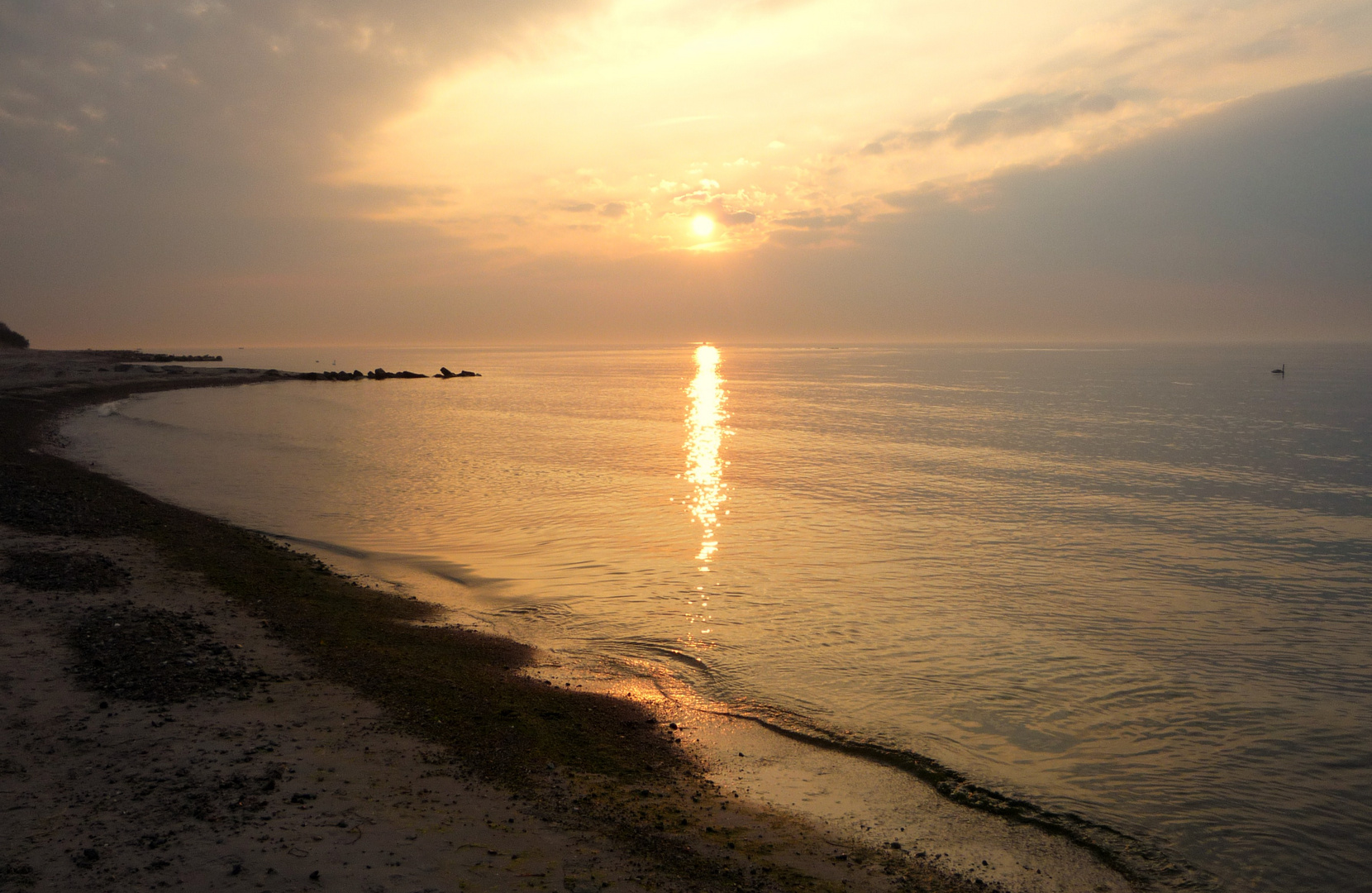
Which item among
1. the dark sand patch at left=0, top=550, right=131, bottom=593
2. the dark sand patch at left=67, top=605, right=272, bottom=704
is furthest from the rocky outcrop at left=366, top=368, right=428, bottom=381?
the dark sand patch at left=67, top=605, right=272, bottom=704

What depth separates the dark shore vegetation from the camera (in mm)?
8492

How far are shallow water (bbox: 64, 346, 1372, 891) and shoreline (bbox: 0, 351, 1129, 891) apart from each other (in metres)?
2.37

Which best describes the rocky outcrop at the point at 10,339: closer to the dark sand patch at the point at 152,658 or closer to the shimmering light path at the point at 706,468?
the shimmering light path at the point at 706,468

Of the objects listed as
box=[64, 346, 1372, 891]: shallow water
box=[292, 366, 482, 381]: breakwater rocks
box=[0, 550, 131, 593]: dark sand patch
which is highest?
box=[292, 366, 482, 381]: breakwater rocks

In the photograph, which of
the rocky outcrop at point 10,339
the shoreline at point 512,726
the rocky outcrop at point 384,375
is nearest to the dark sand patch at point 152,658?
the shoreline at point 512,726

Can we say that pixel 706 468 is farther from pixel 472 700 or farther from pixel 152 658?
pixel 152 658

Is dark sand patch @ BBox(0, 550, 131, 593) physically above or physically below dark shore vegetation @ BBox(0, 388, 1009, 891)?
above

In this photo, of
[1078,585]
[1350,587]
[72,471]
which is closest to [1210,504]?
[1350,587]

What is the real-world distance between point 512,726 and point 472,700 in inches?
46.3

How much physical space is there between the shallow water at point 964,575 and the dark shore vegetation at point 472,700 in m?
2.40

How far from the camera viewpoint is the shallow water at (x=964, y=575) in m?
11.6

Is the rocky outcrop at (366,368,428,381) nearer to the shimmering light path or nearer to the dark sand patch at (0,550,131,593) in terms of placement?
the shimmering light path

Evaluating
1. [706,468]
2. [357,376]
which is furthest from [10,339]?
[706,468]

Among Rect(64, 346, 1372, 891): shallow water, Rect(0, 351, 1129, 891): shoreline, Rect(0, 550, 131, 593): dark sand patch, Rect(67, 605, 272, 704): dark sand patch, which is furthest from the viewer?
Rect(0, 550, 131, 593): dark sand patch
